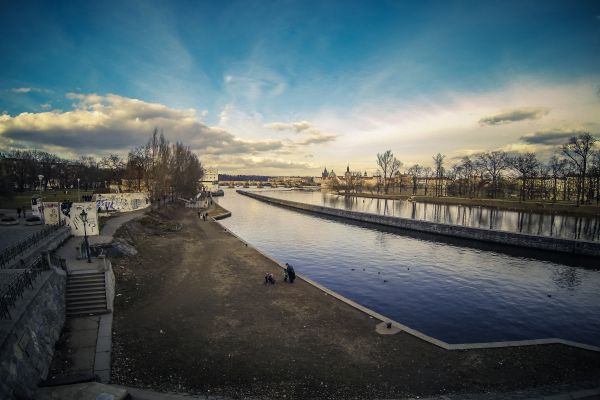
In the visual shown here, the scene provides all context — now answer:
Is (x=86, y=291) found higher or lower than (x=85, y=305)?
higher

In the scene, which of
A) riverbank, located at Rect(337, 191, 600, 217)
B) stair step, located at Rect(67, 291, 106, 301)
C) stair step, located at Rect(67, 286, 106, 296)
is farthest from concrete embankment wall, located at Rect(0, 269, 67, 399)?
riverbank, located at Rect(337, 191, 600, 217)

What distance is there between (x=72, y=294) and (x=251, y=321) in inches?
370

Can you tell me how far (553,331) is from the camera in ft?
51.5

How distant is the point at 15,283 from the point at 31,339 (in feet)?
8.67

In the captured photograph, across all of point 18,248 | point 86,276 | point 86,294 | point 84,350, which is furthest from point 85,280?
point 84,350

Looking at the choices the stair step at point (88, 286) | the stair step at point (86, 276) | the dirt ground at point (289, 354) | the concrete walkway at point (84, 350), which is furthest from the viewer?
the stair step at point (86, 276)

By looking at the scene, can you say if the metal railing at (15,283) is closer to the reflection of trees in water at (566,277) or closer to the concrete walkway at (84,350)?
the concrete walkway at (84,350)

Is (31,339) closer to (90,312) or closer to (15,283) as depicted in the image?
(15,283)

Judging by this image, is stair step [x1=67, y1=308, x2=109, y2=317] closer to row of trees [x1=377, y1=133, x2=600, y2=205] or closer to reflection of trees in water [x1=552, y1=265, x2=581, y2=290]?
reflection of trees in water [x1=552, y1=265, x2=581, y2=290]

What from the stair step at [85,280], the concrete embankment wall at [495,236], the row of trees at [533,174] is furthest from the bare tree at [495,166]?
the stair step at [85,280]

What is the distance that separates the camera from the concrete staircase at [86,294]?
47.0ft

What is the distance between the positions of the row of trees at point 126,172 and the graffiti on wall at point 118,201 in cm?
603

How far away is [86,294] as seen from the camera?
15.0 metres

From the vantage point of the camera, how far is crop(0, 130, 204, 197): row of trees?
60.3m
